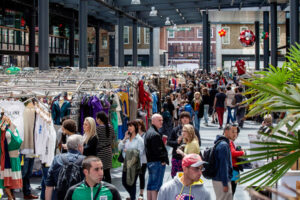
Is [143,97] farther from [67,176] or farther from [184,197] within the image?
[184,197]

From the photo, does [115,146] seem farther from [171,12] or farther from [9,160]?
[171,12]

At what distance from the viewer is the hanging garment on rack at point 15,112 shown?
7938 millimetres

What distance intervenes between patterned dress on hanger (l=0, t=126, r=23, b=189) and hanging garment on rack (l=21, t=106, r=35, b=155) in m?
0.56

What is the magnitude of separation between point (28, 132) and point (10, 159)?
80cm

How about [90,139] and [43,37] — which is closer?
[90,139]

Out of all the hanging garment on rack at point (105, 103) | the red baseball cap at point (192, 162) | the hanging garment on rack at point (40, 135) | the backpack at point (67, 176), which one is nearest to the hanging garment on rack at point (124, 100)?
the hanging garment on rack at point (105, 103)

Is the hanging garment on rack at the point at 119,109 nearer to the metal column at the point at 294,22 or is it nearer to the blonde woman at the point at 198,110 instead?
the blonde woman at the point at 198,110

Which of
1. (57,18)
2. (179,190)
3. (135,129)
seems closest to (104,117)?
(135,129)

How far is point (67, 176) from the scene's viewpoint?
5.62 metres

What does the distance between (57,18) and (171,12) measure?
11613 millimetres

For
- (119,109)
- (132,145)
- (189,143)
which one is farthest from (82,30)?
(189,143)

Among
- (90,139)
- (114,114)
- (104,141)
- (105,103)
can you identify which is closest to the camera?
(90,139)

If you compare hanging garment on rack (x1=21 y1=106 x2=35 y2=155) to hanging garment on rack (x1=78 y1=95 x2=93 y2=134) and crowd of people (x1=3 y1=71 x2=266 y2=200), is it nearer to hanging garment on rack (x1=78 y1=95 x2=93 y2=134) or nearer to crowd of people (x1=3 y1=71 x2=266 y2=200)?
crowd of people (x1=3 y1=71 x2=266 y2=200)

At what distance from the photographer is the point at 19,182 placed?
757 centimetres
